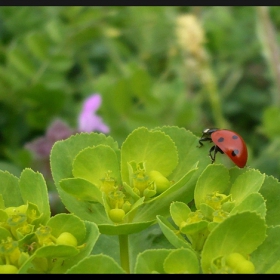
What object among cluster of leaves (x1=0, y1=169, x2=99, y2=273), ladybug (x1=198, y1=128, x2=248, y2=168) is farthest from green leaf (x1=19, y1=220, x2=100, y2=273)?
ladybug (x1=198, y1=128, x2=248, y2=168)

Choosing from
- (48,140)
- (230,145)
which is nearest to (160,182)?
(230,145)

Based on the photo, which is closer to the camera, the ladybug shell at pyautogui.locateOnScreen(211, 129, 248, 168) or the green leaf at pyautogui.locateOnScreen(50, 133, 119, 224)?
the green leaf at pyautogui.locateOnScreen(50, 133, 119, 224)

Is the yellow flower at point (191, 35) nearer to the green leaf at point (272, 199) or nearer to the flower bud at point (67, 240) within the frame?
the green leaf at point (272, 199)

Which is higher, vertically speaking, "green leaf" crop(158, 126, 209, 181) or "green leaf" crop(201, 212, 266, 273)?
"green leaf" crop(158, 126, 209, 181)

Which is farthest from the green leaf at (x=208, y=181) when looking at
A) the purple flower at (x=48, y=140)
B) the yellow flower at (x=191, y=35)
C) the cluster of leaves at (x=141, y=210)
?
the yellow flower at (x=191, y=35)

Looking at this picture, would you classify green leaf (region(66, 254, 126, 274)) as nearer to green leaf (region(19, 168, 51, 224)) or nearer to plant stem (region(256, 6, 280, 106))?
green leaf (region(19, 168, 51, 224))

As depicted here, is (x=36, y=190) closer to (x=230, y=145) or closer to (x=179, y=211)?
(x=179, y=211)

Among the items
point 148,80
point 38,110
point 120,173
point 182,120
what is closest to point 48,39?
point 38,110
